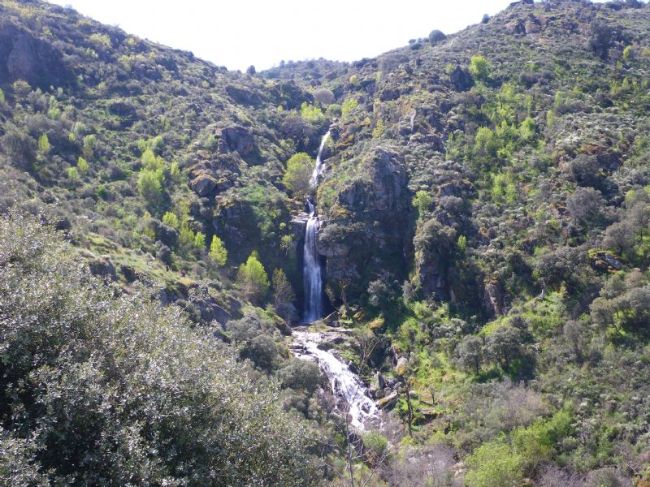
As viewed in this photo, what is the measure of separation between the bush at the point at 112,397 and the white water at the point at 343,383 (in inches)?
874

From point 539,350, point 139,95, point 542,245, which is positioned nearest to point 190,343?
point 539,350

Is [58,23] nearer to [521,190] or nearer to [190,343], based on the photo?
[521,190]

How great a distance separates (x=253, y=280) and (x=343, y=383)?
1695cm

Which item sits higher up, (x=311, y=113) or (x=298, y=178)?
(x=311, y=113)

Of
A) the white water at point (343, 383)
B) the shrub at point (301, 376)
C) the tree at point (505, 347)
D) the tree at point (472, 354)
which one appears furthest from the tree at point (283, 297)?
the tree at point (505, 347)

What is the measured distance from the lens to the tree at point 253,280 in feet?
170

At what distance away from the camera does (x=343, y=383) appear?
4053 centimetres

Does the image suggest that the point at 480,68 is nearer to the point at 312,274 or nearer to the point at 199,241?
the point at 312,274

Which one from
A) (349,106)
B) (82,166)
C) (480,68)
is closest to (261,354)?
(82,166)

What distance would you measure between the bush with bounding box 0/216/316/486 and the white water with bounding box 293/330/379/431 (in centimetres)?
2221

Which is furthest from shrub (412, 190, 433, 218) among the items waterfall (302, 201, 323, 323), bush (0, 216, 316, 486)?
bush (0, 216, 316, 486)

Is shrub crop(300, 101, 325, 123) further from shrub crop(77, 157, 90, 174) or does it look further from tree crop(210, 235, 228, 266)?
shrub crop(77, 157, 90, 174)

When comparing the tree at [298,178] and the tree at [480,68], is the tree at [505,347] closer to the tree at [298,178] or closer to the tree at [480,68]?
the tree at [298,178]

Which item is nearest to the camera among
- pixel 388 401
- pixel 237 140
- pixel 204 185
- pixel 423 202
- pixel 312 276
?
pixel 388 401
